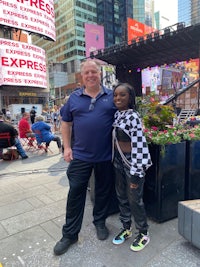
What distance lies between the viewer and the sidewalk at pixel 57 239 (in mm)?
2133

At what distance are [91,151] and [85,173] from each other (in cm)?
25

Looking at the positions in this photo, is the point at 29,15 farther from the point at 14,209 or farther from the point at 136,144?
the point at 136,144

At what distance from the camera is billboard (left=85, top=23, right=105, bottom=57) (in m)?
28.6

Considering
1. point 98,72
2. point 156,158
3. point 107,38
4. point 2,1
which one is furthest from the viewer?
point 107,38

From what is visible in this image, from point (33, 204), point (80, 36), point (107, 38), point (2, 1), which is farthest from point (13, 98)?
point (107, 38)

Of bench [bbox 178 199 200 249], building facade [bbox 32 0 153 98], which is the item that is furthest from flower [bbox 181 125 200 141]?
building facade [bbox 32 0 153 98]

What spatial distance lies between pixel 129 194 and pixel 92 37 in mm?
29778

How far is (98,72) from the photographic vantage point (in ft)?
7.68

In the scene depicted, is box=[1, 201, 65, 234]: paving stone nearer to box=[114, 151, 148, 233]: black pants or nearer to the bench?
box=[114, 151, 148, 233]: black pants

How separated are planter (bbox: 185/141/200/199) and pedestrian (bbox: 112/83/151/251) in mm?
873

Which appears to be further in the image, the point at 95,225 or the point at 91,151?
the point at 95,225

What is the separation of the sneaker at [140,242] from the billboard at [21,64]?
24482 millimetres

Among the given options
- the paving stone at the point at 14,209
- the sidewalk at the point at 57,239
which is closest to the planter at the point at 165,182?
the sidewalk at the point at 57,239

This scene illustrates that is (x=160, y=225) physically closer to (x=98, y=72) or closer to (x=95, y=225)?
(x=95, y=225)
